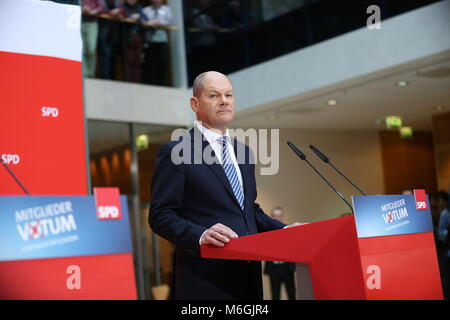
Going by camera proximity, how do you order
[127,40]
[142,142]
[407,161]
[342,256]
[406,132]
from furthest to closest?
[407,161]
[406,132]
[142,142]
[127,40]
[342,256]

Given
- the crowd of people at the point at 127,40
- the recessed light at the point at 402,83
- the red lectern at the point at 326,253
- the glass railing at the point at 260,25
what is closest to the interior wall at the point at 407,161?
the glass railing at the point at 260,25

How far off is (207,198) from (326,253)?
65 centimetres

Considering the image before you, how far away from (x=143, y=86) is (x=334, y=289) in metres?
9.31

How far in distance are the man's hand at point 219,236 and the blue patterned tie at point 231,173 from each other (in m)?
0.36

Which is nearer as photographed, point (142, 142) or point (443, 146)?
point (142, 142)

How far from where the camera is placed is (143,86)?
11.0 meters

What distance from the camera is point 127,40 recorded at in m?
11.0

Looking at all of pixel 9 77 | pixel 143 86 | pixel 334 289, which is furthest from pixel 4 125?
pixel 143 86

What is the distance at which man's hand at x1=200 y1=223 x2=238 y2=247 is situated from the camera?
2.16 metres

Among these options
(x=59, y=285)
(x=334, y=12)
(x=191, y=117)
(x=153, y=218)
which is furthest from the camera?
(x=191, y=117)

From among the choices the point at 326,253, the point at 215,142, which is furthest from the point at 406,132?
the point at 326,253

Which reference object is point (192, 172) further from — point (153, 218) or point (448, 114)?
point (448, 114)

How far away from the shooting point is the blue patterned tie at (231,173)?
2.58 m

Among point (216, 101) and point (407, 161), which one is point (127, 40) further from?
point (216, 101)
